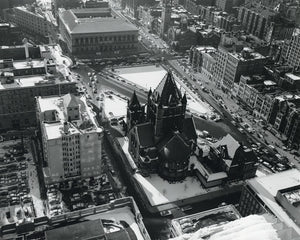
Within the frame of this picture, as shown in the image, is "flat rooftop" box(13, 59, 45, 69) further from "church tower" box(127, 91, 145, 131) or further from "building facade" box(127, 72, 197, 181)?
"building facade" box(127, 72, 197, 181)

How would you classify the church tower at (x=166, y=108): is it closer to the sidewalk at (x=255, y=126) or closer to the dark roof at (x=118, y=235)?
the sidewalk at (x=255, y=126)

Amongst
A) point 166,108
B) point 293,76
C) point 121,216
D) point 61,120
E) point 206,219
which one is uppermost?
point 166,108

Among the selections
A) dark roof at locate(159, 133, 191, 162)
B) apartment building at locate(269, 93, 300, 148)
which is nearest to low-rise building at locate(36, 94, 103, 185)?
dark roof at locate(159, 133, 191, 162)

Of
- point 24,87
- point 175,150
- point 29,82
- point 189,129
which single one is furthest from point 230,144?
point 29,82

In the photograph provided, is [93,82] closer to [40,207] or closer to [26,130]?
[26,130]

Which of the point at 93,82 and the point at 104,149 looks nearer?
the point at 104,149

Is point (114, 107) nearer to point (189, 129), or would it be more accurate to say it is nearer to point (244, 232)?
point (189, 129)

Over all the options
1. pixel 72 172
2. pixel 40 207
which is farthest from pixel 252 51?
pixel 40 207
